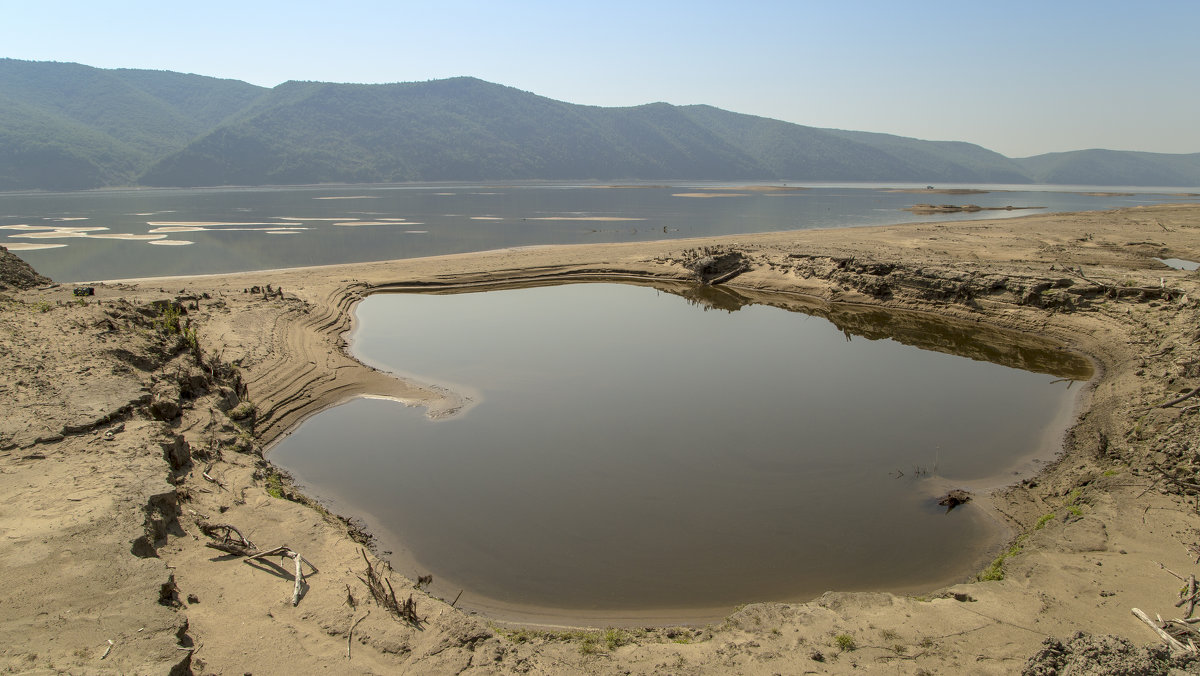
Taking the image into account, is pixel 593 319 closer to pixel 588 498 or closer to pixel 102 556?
pixel 588 498

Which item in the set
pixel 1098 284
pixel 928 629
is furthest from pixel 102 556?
pixel 1098 284

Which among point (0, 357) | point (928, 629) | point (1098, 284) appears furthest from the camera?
point (1098, 284)

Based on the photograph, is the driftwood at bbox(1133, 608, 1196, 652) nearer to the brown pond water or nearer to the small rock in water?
the brown pond water

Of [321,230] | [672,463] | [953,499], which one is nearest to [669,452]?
[672,463]

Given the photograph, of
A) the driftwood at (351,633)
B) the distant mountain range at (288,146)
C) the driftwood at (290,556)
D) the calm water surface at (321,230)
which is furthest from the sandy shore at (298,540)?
the distant mountain range at (288,146)

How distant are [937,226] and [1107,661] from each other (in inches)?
1517

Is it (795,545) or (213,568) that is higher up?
(213,568)

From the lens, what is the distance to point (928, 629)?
17.8 ft

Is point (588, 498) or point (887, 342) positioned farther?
point (887, 342)

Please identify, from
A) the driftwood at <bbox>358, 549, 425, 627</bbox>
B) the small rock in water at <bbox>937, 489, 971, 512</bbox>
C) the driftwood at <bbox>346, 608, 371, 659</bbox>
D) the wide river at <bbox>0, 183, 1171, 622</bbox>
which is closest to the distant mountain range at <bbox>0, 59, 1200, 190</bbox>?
the wide river at <bbox>0, 183, 1171, 622</bbox>

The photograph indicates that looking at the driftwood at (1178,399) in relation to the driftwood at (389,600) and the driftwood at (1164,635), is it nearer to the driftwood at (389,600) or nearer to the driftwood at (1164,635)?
the driftwood at (1164,635)

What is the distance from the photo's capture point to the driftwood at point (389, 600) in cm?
529

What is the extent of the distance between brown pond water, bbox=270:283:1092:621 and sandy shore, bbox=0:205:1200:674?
28.8 inches

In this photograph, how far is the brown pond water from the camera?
23.9 feet
